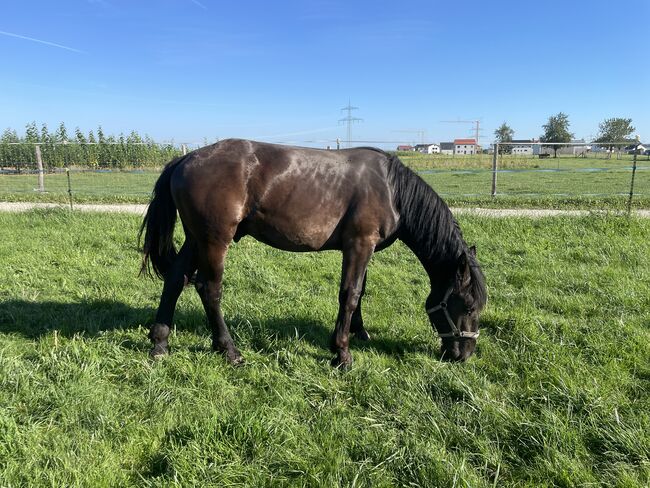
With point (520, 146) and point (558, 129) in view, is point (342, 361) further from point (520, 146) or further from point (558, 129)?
point (558, 129)

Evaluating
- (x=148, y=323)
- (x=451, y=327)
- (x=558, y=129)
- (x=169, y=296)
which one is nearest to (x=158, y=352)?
(x=169, y=296)

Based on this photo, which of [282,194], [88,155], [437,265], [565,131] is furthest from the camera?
[565,131]

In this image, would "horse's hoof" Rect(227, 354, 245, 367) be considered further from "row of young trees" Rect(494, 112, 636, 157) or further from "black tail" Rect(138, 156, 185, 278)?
"row of young trees" Rect(494, 112, 636, 157)

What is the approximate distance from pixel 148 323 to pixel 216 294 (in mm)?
1199

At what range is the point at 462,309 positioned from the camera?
11.5ft

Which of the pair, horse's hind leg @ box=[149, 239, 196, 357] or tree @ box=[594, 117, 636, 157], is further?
tree @ box=[594, 117, 636, 157]

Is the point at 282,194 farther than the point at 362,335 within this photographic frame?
No

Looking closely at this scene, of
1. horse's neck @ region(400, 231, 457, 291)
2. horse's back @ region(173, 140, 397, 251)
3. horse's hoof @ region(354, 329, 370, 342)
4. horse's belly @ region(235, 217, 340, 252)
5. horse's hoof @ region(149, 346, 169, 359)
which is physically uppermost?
horse's back @ region(173, 140, 397, 251)

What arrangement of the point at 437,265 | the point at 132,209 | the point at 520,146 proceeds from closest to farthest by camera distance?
the point at 437,265
the point at 132,209
the point at 520,146

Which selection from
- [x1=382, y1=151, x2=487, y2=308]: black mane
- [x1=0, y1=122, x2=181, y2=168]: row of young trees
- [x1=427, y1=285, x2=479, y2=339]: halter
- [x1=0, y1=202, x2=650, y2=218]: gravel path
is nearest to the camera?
[x1=427, y1=285, x2=479, y2=339]: halter

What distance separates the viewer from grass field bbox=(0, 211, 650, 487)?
225 cm

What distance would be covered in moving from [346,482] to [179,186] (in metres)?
2.46

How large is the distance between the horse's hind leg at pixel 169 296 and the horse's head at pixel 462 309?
7.49ft

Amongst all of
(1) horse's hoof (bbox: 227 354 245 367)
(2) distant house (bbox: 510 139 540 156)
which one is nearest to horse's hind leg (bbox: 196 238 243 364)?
(1) horse's hoof (bbox: 227 354 245 367)
